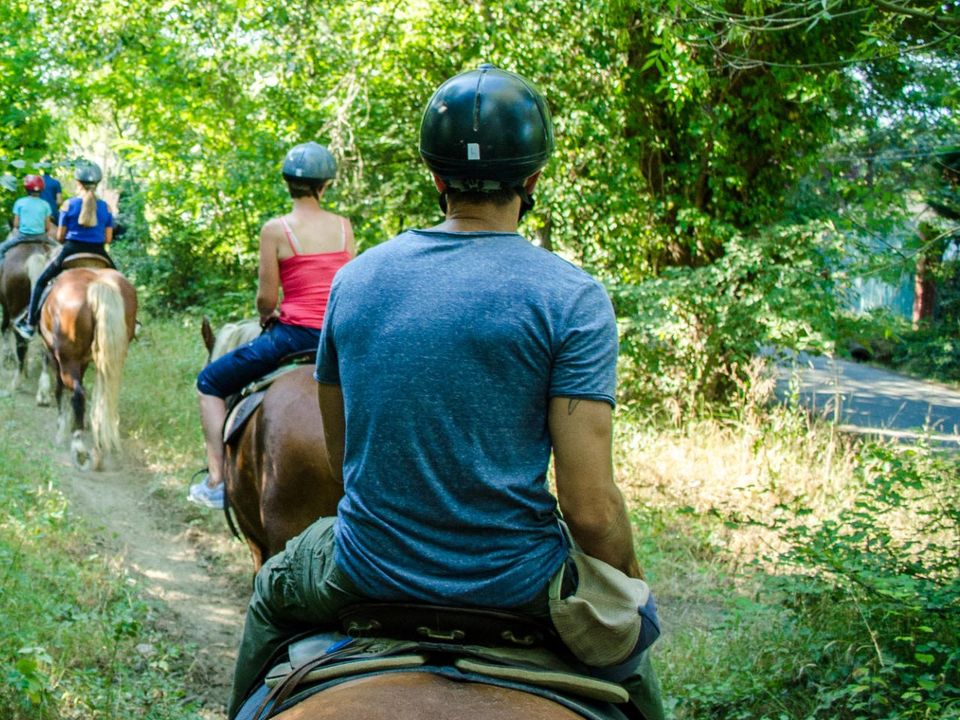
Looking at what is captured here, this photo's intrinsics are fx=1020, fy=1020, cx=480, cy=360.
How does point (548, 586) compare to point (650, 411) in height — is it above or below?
above

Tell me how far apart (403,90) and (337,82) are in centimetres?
79

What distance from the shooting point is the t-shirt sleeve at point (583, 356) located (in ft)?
6.85

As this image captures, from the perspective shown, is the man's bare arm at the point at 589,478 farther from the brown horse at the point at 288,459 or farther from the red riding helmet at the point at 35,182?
the red riding helmet at the point at 35,182

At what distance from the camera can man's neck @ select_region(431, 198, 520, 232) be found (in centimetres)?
228

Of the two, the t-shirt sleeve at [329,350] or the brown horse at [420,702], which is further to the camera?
the t-shirt sleeve at [329,350]

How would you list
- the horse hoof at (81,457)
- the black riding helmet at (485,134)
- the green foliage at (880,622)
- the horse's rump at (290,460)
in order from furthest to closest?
the horse hoof at (81,457) < the horse's rump at (290,460) < the green foliage at (880,622) < the black riding helmet at (485,134)

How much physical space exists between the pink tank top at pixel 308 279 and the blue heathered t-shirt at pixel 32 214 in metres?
8.94

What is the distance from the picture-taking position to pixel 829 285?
8969 millimetres

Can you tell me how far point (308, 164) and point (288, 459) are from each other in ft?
5.32

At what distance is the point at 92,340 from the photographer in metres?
9.58

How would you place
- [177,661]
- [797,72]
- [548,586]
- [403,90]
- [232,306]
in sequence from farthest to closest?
[232,306], [403,90], [797,72], [177,661], [548,586]

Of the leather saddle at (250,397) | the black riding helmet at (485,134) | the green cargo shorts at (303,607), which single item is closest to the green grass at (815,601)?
the green cargo shorts at (303,607)

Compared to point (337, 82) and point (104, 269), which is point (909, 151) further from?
point (104, 269)

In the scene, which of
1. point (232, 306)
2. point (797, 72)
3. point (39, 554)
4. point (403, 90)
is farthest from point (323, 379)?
point (232, 306)
